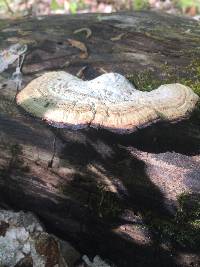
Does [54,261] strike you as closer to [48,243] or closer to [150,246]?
[48,243]

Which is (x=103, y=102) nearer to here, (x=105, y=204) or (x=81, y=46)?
(x=105, y=204)

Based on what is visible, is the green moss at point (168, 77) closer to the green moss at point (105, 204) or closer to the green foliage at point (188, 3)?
the green moss at point (105, 204)

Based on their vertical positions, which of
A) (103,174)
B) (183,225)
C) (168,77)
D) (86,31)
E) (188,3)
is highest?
(86,31)

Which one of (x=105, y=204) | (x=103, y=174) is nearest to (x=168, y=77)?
(x=103, y=174)

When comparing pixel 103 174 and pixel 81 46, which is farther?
pixel 81 46

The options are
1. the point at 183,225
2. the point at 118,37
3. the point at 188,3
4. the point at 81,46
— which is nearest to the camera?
the point at 183,225

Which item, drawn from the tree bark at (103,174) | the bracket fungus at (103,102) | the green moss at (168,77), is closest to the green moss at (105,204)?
the tree bark at (103,174)


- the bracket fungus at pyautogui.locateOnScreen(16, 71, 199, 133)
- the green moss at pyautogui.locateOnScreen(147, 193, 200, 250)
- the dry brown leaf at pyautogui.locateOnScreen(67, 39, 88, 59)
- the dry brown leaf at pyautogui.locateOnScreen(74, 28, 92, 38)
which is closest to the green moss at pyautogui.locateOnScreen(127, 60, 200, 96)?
the bracket fungus at pyautogui.locateOnScreen(16, 71, 199, 133)

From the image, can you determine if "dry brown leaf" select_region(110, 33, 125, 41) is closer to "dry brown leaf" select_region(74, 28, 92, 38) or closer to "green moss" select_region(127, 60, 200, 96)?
"dry brown leaf" select_region(74, 28, 92, 38)

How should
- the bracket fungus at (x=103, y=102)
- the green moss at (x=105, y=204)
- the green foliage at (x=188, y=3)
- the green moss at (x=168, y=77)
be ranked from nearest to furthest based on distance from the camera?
the bracket fungus at (x=103, y=102)
the green moss at (x=105, y=204)
the green moss at (x=168, y=77)
the green foliage at (x=188, y=3)
